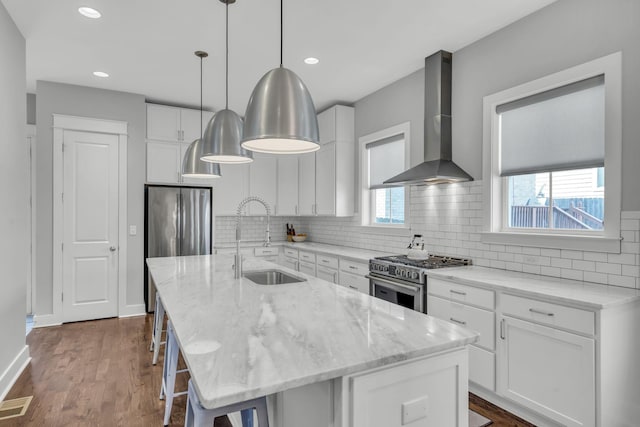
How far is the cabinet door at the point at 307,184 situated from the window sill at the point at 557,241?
278 cm

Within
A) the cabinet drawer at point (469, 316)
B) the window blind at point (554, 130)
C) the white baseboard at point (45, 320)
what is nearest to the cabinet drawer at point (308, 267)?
the cabinet drawer at point (469, 316)

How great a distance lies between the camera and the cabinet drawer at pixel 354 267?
13.2ft

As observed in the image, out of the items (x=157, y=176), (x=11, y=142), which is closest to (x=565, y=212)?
(x=11, y=142)

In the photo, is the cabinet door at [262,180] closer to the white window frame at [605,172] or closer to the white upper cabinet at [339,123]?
the white upper cabinet at [339,123]

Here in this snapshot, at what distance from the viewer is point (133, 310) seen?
16.1ft

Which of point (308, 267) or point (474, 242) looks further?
point (308, 267)

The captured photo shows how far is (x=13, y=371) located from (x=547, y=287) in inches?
162

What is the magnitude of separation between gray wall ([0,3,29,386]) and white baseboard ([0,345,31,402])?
0.04m

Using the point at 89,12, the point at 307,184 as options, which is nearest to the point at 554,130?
the point at 307,184

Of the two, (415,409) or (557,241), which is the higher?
(557,241)

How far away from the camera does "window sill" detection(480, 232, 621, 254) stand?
7.92 ft

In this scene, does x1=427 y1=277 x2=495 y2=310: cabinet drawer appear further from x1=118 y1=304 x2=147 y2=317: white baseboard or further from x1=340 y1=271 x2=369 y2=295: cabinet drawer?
x1=118 y1=304 x2=147 y2=317: white baseboard

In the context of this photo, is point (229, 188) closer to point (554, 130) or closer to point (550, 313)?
point (554, 130)

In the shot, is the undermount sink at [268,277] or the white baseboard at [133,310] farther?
the white baseboard at [133,310]
